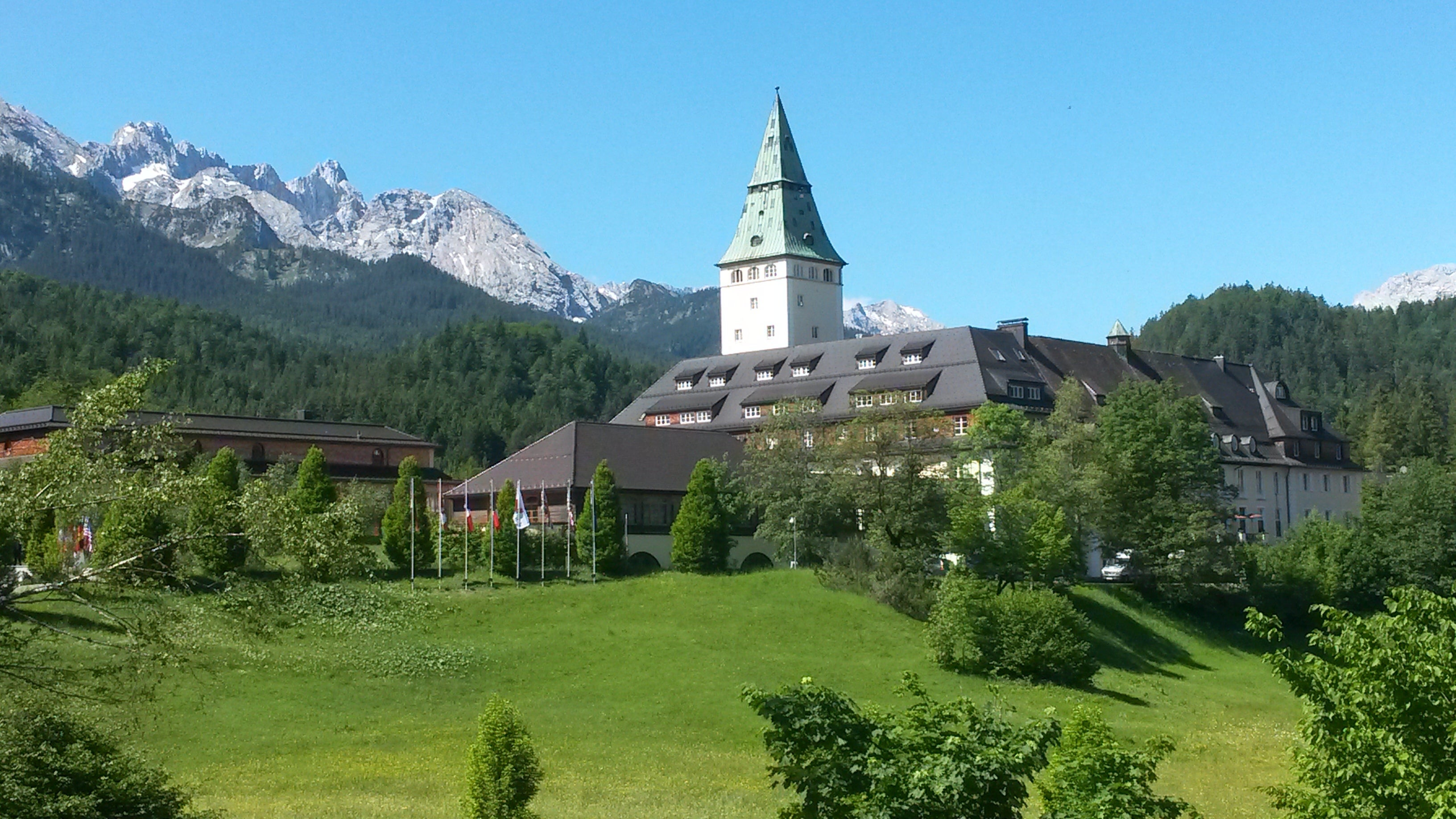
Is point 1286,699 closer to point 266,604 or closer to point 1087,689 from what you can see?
point 1087,689

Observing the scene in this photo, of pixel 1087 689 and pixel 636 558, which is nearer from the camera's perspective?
pixel 1087 689

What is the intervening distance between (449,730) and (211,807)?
1181cm

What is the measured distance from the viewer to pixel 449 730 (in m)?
44.7

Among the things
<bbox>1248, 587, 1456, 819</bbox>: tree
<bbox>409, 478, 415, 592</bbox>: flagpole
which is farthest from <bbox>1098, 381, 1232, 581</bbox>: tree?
<bbox>1248, 587, 1456, 819</bbox>: tree

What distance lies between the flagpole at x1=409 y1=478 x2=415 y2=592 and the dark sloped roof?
790 cm

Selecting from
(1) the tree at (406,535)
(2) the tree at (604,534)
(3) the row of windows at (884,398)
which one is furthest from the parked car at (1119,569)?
(1) the tree at (406,535)

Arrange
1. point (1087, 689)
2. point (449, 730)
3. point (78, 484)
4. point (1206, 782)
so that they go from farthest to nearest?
point (1087, 689)
point (449, 730)
point (1206, 782)
point (78, 484)

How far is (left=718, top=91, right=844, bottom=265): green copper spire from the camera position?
4545 inches

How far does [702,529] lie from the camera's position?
7188cm

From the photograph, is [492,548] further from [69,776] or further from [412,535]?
[69,776]

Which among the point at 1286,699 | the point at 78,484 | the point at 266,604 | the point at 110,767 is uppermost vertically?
the point at 78,484

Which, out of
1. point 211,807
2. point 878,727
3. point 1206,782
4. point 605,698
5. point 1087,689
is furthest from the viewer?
point 1087,689

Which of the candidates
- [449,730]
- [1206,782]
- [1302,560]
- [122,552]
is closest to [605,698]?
[449,730]

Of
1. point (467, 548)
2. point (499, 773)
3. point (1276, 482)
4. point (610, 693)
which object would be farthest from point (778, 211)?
point (499, 773)
